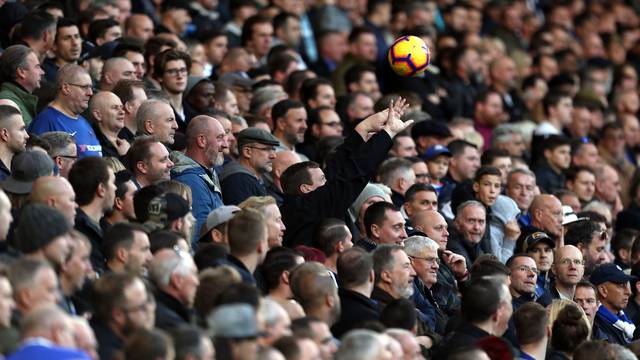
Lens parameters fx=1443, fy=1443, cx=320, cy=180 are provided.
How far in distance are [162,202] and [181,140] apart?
114 inches

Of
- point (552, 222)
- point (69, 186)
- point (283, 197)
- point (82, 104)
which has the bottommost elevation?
point (552, 222)

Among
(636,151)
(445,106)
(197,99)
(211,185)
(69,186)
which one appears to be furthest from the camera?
(636,151)

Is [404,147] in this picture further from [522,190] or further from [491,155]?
[491,155]

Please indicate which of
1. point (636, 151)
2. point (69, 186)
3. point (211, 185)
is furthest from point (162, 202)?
point (636, 151)

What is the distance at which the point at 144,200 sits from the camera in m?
9.75

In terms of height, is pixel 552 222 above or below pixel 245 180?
below

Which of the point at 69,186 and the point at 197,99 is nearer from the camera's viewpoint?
the point at 69,186

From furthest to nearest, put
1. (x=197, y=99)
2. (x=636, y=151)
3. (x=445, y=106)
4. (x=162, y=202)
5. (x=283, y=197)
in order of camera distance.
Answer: (x=636, y=151), (x=445, y=106), (x=197, y=99), (x=283, y=197), (x=162, y=202)

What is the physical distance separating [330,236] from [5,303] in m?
3.58

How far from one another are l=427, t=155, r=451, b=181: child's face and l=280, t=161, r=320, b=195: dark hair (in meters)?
2.90

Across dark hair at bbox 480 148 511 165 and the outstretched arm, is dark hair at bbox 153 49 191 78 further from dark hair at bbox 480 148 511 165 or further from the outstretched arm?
dark hair at bbox 480 148 511 165

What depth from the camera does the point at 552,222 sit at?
1390 centimetres

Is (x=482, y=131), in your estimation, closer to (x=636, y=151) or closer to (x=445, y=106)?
(x=445, y=106)

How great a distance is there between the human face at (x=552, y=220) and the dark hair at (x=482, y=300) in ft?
14.4
